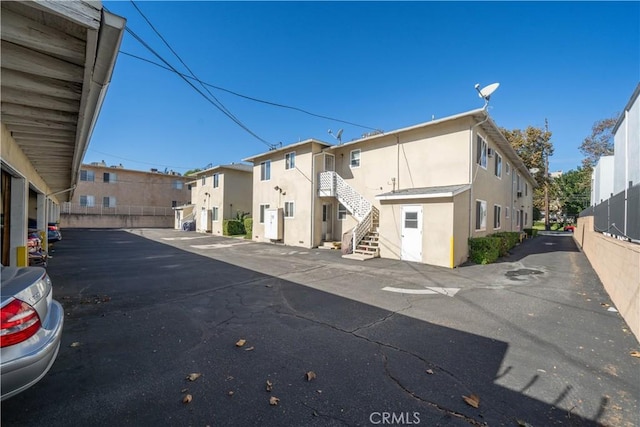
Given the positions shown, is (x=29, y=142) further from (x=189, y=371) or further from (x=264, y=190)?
(x=264, y=190)

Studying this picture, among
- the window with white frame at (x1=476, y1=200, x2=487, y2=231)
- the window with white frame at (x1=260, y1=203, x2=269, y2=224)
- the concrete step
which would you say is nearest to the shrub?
the window with white frame at (x1=476, y1=200, x2=487, y2=231)

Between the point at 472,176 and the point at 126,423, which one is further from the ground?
the point at 472,176

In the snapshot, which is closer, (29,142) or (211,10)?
(29,142)

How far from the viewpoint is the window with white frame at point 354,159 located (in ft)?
49.9

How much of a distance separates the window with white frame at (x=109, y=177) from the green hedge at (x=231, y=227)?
21.0m

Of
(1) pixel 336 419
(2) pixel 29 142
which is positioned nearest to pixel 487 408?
(1) pixel 336 419

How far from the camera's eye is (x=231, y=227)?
75.1 ft

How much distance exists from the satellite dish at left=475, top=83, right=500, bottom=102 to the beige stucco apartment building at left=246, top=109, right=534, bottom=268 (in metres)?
0.64

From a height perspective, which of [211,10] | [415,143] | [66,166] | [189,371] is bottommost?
[189,371]

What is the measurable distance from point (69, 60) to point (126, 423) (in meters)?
3.62

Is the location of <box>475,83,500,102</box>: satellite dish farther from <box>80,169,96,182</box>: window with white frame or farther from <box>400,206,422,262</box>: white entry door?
<box>80,169,96,182</box>: window with white frame

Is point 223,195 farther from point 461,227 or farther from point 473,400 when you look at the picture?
point 473,400

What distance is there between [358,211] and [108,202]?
34025 mm

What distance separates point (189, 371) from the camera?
3.07 meters
